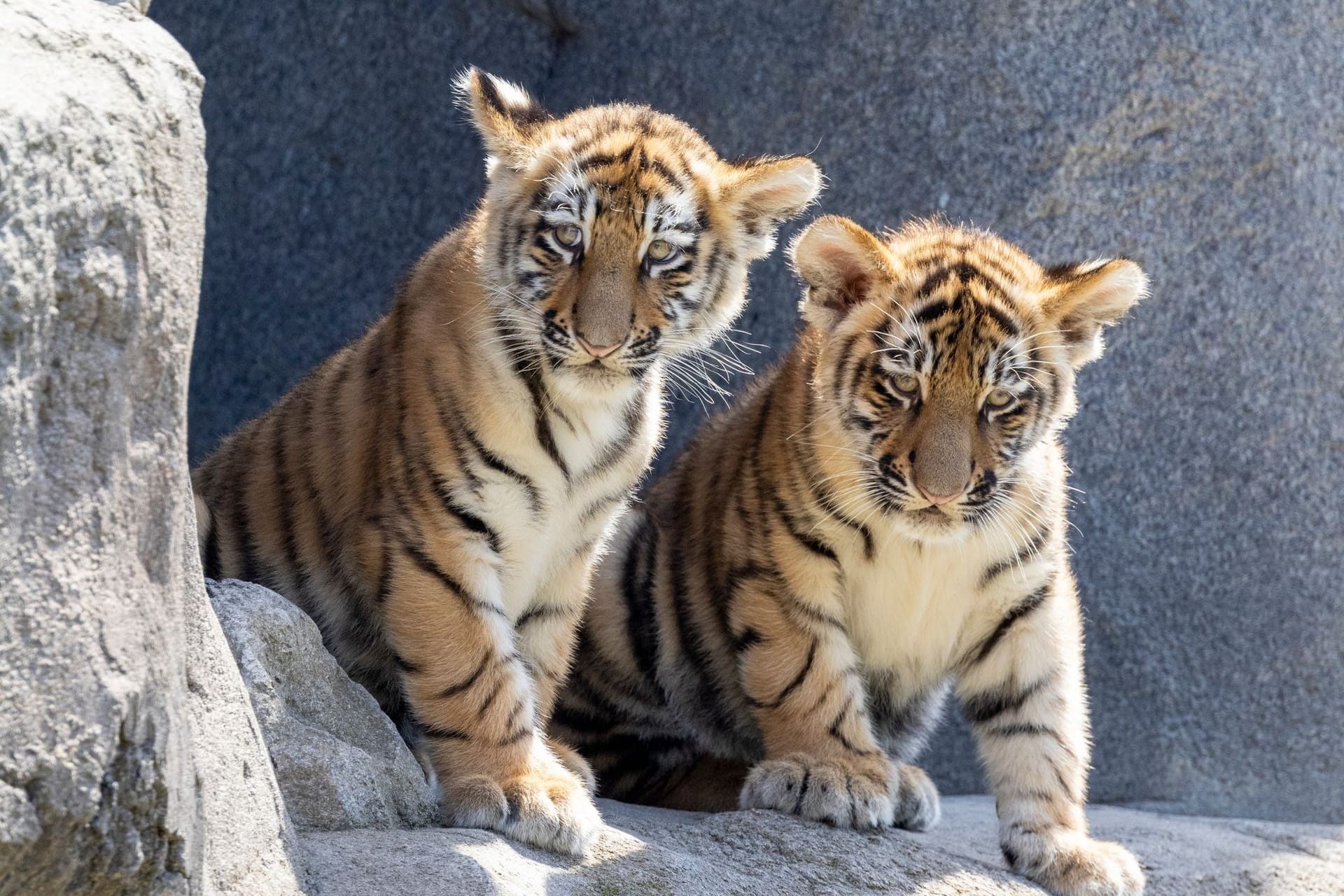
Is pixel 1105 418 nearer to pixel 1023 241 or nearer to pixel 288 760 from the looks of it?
pixel 1023 241

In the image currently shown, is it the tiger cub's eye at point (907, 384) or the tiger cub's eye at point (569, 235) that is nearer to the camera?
the tiger cub's eye at point (569, 235)

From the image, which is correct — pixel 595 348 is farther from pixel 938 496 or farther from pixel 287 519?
pixel 287 519

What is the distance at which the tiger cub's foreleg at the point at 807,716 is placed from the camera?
11.2 ft

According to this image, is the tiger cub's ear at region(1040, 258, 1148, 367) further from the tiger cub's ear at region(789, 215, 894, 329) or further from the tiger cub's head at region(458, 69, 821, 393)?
the tiger cub's head at region(458, 69, 821, 393)

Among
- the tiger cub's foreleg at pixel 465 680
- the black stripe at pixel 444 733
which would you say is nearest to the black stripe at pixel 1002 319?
the tiger cub's foreleg at pixel 465 680

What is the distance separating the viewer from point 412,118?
5.75 metres

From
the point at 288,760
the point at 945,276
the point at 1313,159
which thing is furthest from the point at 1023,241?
the point at 288,760

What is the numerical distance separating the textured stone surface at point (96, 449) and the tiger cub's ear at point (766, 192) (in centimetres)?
174

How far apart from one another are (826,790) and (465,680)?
86 centimetres

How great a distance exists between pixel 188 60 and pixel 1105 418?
3656 millimetres

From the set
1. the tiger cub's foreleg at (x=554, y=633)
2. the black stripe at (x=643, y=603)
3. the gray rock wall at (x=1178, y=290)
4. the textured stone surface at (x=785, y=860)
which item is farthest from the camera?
the gray rock wall at (x=1178, y=290)

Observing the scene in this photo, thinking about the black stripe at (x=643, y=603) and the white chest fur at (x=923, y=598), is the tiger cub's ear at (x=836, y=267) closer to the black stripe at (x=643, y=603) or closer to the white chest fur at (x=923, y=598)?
the white chest fur at (x=923, y=598)

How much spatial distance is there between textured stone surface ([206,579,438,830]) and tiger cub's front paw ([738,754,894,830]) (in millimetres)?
786

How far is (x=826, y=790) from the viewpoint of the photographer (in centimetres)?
341
